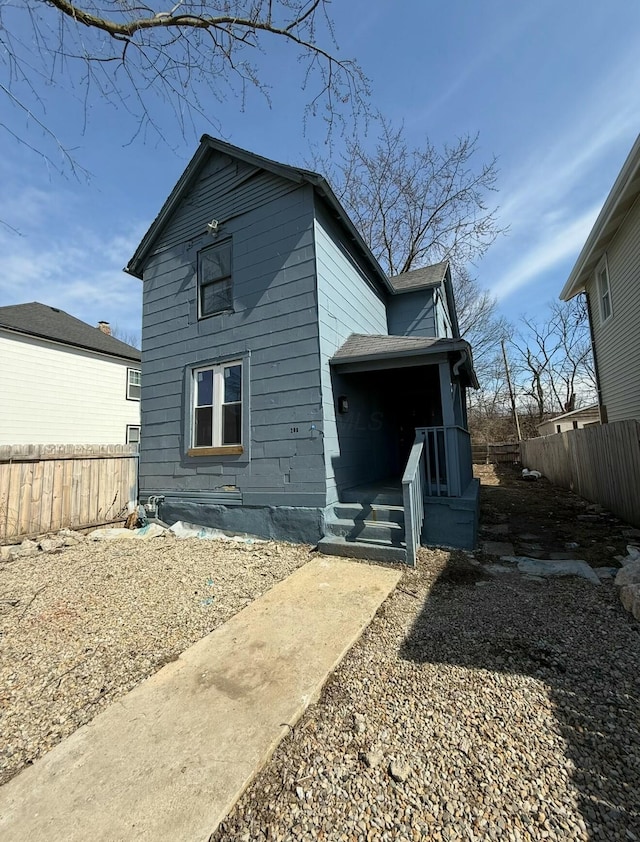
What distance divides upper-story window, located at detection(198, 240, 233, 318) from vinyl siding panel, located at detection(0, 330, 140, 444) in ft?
28.4

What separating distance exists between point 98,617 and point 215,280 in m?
5.88

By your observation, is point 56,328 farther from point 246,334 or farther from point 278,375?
point 278,375

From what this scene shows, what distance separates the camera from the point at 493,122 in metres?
8.30

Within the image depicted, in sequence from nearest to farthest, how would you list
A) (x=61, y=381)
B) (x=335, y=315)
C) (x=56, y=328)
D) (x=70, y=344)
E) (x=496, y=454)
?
(x=335, y=315) → (x=61, y=381) → (x=70, y=344) → (x=56, y=328) → (x=496, y=454)

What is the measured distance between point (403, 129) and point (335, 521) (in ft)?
53.5

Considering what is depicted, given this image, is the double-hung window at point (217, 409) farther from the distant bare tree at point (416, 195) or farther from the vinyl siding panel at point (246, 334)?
the distant bare tree at point (416, 195)

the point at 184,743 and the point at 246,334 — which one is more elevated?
the point at 246,334

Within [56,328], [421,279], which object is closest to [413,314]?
[421,279]

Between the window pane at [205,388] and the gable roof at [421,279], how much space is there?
5576 millimetres

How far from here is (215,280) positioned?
7.06 m

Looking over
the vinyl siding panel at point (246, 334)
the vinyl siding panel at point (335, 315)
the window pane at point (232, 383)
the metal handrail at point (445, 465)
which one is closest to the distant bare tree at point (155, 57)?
the vinyl siding panel at point (246, 334)

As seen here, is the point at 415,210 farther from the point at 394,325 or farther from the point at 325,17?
the point at 325,17

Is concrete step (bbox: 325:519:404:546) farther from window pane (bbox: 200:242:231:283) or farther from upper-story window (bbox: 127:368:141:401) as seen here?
upper-story window (bbox: 127:368:141:401)

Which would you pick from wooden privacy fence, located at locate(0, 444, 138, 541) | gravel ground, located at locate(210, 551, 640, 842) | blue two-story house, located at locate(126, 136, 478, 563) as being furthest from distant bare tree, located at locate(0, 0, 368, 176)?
gravel ground, located at locate(210, 551, 640, 842)
